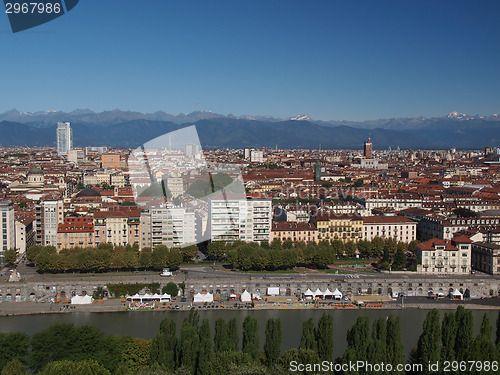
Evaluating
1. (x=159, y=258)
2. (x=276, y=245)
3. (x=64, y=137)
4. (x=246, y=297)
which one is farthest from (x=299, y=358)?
(x=64, y=137)

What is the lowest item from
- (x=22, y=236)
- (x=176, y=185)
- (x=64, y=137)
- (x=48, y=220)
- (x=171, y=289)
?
(x=171, y=289)

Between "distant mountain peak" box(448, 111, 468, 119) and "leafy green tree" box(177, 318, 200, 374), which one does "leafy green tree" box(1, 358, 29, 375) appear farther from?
"distant mountain peak" box(448, 111, 468, 119)

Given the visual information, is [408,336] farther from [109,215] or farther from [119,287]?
[109,215]

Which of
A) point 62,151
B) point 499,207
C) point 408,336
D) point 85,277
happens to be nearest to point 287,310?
point 408,336

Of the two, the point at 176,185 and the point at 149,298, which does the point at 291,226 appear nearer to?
the point at 149,298

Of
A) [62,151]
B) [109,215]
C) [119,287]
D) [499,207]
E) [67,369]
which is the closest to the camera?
[67,369]

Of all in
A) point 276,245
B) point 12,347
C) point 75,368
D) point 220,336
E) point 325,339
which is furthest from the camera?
point 276,245
